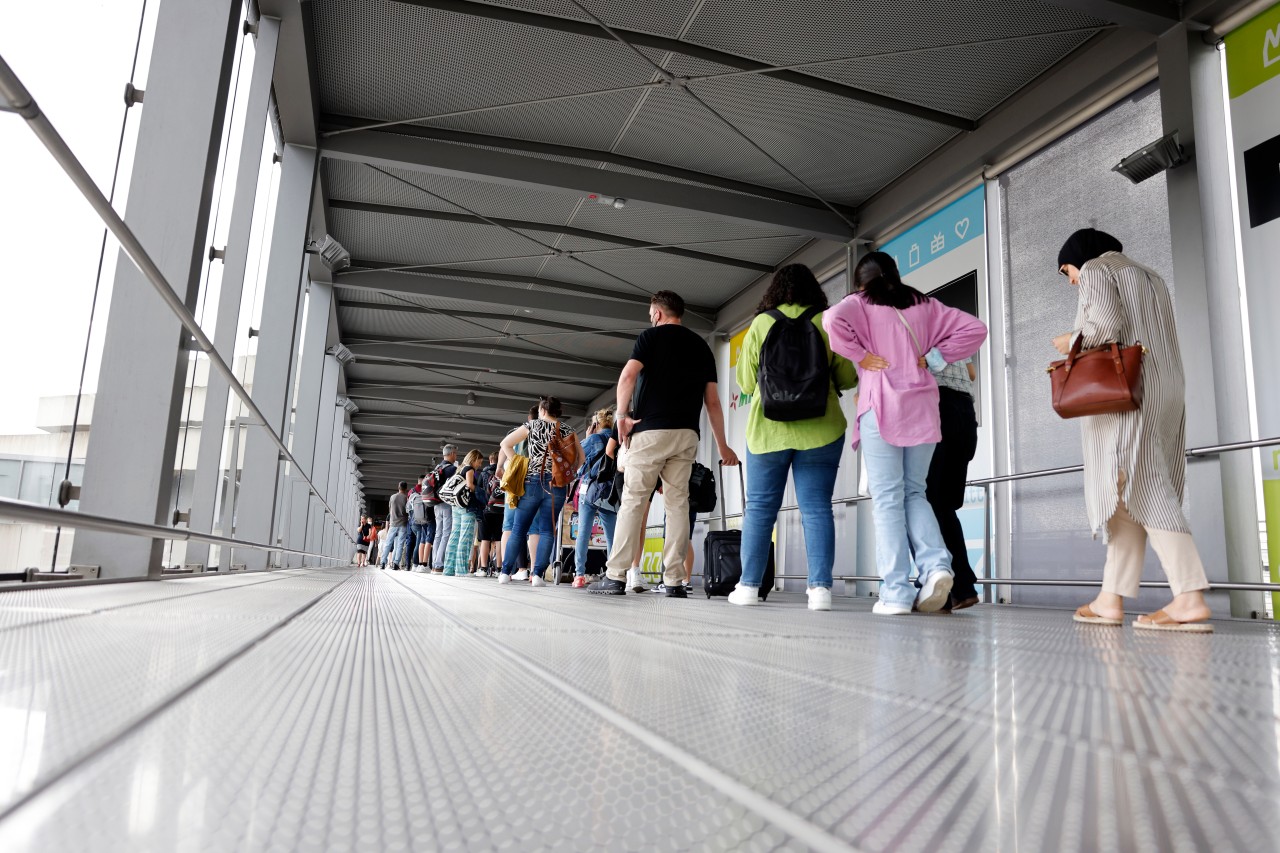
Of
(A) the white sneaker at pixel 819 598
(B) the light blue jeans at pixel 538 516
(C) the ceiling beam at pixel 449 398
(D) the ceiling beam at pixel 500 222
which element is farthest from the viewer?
(C) the ceiling beam at pixel 449 398

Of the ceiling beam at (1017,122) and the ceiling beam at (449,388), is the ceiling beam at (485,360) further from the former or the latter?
the ceiling beam at (1017,122)

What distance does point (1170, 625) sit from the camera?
2512mm

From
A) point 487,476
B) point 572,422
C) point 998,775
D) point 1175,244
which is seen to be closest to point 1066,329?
point 1175,244

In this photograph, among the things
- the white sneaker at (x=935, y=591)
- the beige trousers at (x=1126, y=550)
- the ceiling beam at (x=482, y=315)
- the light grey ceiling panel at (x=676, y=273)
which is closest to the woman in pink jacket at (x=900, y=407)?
the white sneaker at (x=935, y=591)

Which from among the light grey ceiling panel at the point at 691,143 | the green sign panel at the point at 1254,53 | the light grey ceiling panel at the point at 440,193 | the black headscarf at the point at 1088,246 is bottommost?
the black headscarf at the point at 1088,246

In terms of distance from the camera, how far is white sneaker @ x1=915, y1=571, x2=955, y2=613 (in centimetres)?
325

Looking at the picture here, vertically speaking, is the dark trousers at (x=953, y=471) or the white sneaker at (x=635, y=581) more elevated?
the dark trousers at (x=953, y=471)

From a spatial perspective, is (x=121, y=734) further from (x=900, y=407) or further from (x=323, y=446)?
(x=323, y=446)

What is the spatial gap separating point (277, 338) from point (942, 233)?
243 inches

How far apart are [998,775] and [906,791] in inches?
3.6

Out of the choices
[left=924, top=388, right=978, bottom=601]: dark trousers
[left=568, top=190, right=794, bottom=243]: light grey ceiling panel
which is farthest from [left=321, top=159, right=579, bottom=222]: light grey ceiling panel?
[left=924, top=388, right=978, bottom=601]: dark trousers

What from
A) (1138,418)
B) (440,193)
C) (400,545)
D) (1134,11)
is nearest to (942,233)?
(1134,11)

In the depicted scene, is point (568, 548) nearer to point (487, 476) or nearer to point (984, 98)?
point (487, 476)

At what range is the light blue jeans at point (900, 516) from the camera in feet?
10.8
